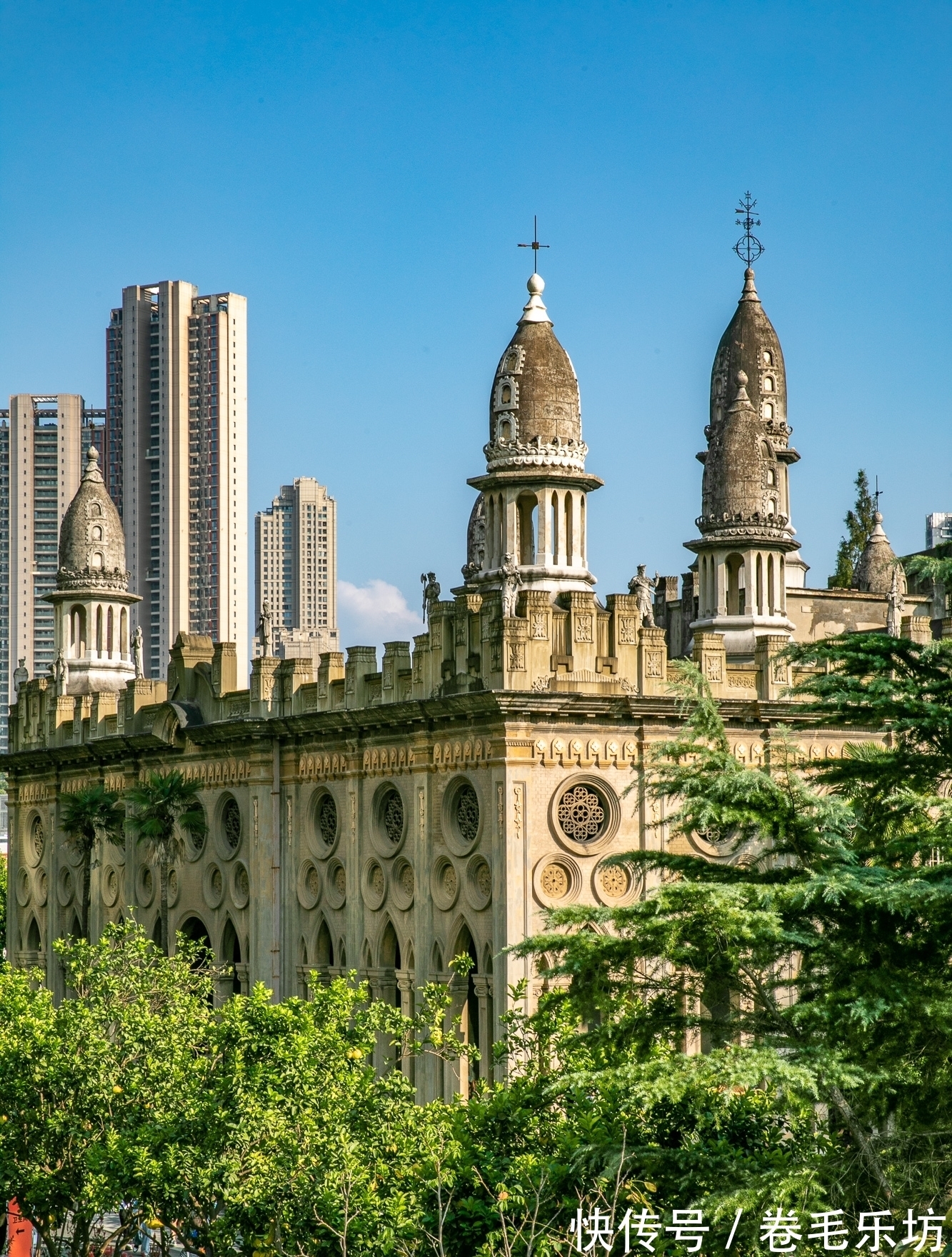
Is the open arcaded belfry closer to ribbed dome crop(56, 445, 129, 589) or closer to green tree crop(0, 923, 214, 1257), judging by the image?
green tree crop(0, 923, 214, 1257)

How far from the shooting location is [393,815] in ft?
156

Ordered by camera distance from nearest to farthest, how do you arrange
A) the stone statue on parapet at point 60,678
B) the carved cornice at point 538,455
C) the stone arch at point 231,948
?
the carved cornice at point 538,455, the stone arch at point 231,948, the stone statue on parapet at point 60,678

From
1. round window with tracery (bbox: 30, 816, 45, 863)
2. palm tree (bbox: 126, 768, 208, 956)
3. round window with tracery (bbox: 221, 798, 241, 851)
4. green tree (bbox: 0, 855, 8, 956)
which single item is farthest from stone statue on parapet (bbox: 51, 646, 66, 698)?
green tree (bbox: 0, 855, 8, 956)

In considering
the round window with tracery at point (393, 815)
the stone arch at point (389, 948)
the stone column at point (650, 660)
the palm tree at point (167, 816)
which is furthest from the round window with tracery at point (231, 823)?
the stone column at point (650, 660)

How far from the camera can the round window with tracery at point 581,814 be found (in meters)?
43.1

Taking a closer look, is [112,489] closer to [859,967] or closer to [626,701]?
[626,701]

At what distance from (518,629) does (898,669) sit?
1879cm

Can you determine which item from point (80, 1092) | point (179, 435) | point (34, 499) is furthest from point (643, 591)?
point (34, 499)

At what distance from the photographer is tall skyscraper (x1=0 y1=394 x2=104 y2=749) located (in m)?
177

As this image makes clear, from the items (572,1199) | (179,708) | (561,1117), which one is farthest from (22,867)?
(572,1199)

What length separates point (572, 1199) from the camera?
77.5ft

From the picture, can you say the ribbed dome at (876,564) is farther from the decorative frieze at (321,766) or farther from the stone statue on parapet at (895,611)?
the decorative frieze at (321,766)

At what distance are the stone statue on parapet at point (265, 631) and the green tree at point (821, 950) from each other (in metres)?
30.9

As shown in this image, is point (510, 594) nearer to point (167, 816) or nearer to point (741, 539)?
point (741, 539)
